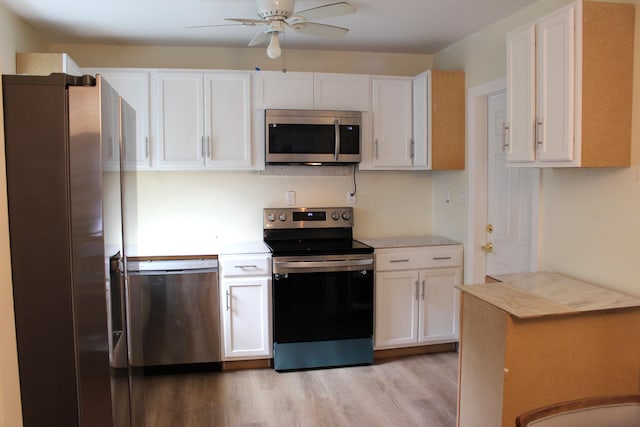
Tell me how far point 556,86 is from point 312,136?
1896 millimetres

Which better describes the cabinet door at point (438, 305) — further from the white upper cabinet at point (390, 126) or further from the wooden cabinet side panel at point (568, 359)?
the wooden cabinet side panel at point (568, 359)

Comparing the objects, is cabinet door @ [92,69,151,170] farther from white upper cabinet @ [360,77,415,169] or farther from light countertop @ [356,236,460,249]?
light countertop @ [356,236,460,249]

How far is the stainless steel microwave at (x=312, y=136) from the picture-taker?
148 inches

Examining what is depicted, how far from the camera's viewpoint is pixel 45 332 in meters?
1.55

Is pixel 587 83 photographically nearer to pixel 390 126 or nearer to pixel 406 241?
pixel 390 126

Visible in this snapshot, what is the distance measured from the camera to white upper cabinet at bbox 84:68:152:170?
3627 mm

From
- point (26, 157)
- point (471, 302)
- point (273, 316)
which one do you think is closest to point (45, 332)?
point (26, 157)

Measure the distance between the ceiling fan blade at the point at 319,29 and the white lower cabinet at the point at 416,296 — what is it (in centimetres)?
166

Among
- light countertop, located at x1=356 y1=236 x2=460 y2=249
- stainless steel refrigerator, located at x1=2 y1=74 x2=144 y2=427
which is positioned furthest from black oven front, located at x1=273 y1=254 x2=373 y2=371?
stainless steel refrigerator, located at x1=2 y1=74 x2=144 y2=427

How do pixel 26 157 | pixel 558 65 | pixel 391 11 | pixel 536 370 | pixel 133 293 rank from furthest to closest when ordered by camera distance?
pixel 133 293
pixel 391 11
pixel 558 65
pixel 536 370
pixel 26 157

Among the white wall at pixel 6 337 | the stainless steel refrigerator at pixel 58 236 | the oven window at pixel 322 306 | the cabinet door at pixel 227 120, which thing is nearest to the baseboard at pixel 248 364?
the oven window at pixel 322 306

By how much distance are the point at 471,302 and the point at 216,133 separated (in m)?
2.33

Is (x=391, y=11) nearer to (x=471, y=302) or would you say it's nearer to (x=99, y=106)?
(x=471, y=302)

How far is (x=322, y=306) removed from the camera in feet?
11.9
